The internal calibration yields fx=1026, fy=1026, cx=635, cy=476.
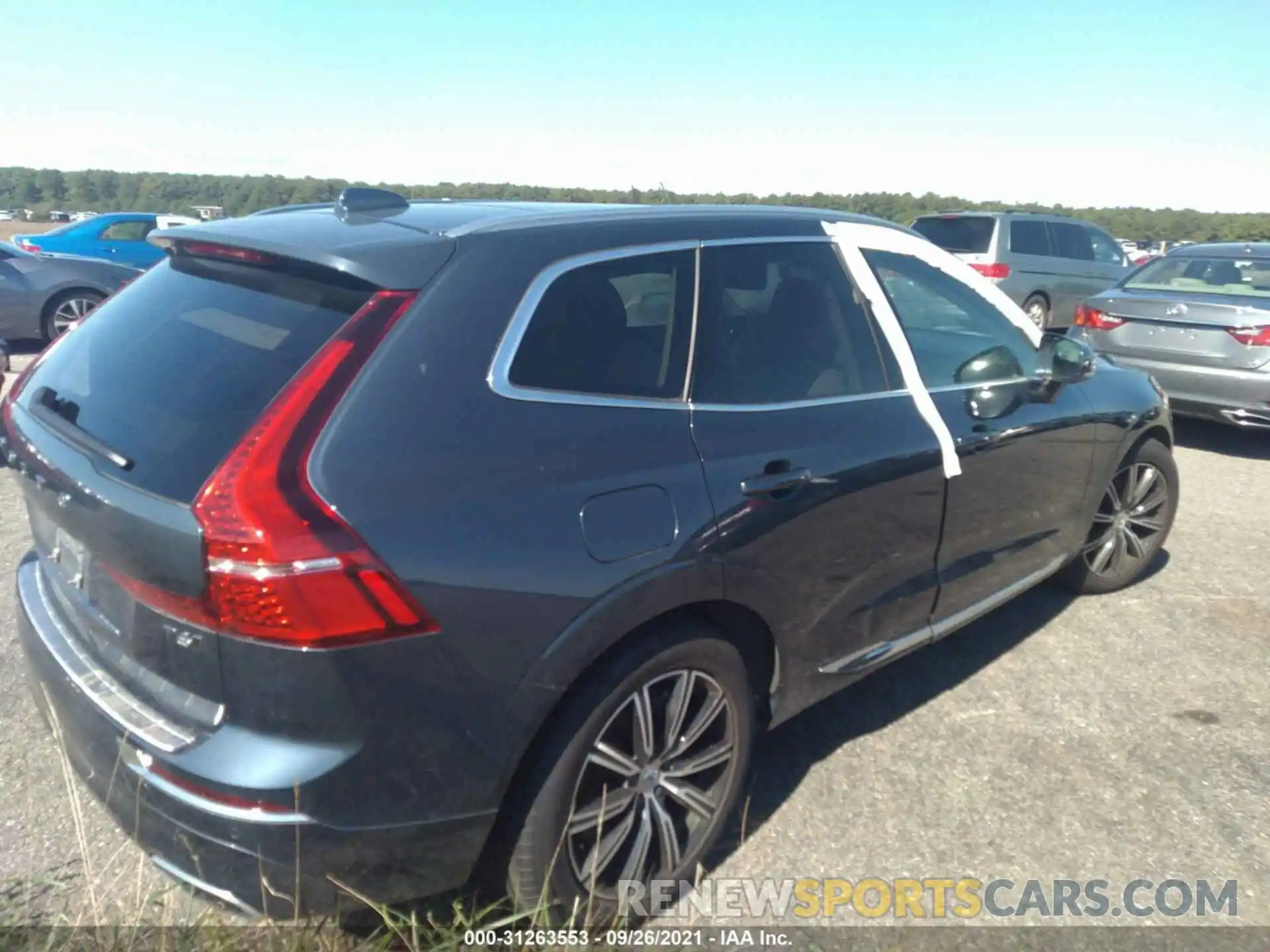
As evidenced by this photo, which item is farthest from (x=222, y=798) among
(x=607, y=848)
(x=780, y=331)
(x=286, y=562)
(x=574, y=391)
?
(x=780, y=331)

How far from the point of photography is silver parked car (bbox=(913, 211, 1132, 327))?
46.0 feet

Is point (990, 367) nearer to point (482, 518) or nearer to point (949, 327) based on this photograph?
point (949, 327)

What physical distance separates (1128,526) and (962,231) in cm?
1053

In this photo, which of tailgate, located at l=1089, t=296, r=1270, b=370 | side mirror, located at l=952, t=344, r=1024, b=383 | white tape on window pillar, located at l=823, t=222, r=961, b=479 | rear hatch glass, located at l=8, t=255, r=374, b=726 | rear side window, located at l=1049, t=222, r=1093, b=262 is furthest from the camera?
rear side window, located at l=1049, t=222, r=1093, b=262

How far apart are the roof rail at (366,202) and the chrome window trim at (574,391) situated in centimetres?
62

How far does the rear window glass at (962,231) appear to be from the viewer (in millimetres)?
14148

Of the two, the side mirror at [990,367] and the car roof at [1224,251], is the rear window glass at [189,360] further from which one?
the car roof at [1224,251]

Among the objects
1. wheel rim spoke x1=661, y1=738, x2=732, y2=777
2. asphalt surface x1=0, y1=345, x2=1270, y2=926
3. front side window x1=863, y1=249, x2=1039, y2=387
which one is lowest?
asphalt surface x1=0, y1=345, x2=1270, y2=926

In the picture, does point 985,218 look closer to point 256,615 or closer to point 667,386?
point 667,386

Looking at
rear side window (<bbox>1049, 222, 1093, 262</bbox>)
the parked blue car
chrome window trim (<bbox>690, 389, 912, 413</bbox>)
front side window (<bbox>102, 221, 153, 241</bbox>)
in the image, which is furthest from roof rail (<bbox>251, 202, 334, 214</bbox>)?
rear side window (<bbox>1049, 222, 1093, 262</bbox>)

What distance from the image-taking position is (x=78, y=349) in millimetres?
2754

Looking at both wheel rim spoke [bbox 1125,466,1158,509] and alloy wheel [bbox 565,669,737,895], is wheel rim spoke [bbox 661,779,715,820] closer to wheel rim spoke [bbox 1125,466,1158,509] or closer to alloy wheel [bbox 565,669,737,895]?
alloy wheel [bbox 565,669,737,895]

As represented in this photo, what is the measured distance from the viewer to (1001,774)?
3408mm

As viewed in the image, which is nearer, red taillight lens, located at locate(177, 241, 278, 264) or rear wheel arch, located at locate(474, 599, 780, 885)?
rear wheel arch, located at locate(474, 599, 780, 885)
